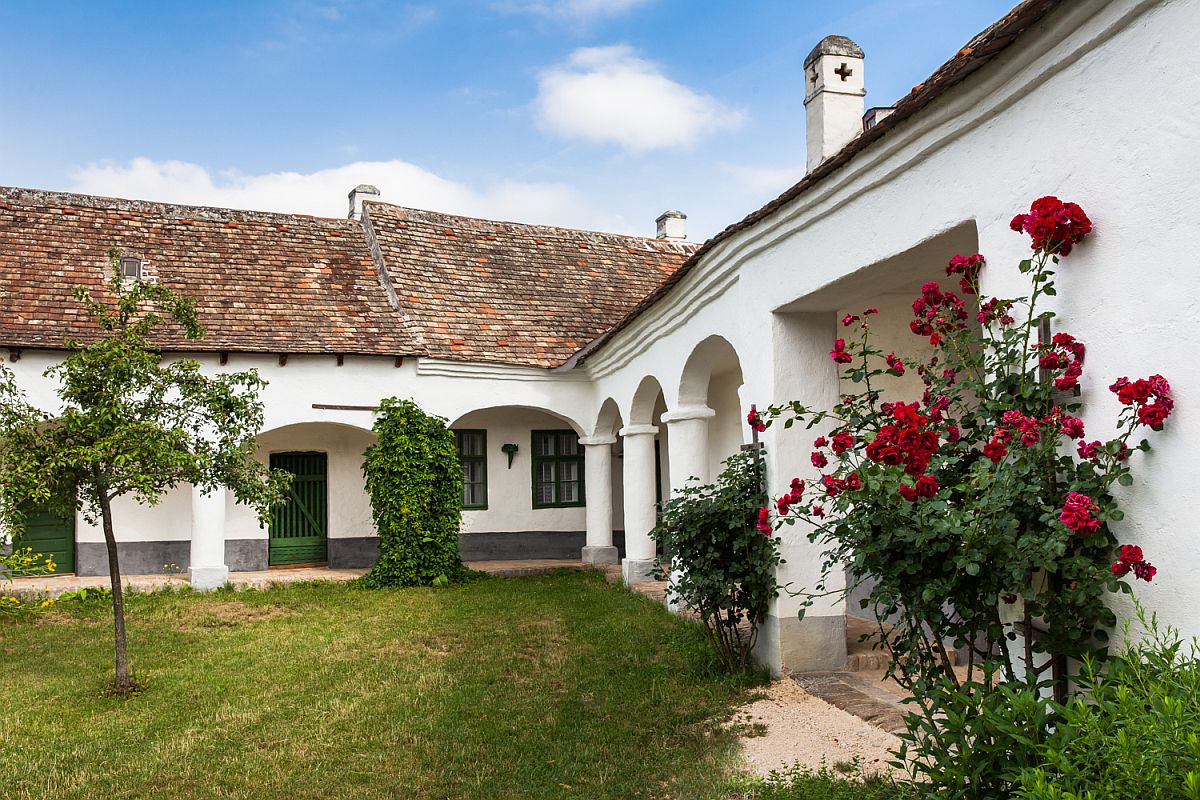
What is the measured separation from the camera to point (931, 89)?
4504 millimetres

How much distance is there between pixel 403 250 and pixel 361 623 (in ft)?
23.8

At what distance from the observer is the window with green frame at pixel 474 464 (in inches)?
610

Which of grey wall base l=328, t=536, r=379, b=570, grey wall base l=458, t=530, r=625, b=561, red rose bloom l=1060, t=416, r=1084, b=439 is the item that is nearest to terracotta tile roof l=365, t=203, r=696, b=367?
grey wall base l=458, t=530, r=625, b=561

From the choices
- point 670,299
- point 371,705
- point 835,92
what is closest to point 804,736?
point 371,705

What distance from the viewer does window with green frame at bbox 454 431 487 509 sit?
610 inches

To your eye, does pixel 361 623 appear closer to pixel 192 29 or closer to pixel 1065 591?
pixel 192 29

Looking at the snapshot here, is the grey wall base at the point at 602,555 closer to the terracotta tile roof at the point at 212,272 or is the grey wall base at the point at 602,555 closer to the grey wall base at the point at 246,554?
the terracotta tile roof at the point at 212,272

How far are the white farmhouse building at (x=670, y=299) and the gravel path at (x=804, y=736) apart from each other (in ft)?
2.33

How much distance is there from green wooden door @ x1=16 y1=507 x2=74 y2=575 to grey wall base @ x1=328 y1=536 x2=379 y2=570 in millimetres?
3571

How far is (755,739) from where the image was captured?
545 centimetres

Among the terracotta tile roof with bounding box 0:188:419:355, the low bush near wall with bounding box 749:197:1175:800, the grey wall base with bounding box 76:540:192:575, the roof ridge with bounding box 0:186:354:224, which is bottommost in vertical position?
the grey wall base with bounding box 76:540:192:575

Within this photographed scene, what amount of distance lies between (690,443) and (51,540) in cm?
956

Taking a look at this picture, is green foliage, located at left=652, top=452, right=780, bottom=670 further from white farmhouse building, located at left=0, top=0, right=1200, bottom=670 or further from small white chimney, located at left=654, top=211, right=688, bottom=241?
small white chimney, located at left=654, top=211, right=688, bottom=241

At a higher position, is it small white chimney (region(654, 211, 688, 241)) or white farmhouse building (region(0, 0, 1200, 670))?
small white chimney (region(654, 211, 688, 241))
